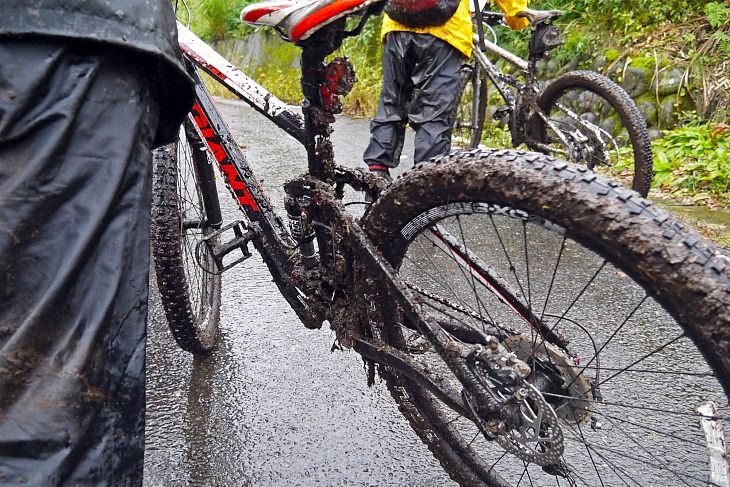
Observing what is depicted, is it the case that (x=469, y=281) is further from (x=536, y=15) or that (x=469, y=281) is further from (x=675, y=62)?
(x=675, y=62)

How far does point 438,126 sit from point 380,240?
6.33 feet

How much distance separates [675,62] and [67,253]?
6566 millimetres

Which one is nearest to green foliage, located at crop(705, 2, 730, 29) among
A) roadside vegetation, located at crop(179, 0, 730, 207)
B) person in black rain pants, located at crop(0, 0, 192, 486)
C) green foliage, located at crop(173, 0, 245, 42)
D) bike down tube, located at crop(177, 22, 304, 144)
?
roadside vegetation, located at crop(179, 0, 730, 207)

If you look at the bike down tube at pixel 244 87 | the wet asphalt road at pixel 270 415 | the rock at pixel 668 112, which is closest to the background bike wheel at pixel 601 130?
the rock at pixel 668 112

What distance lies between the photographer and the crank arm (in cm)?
150

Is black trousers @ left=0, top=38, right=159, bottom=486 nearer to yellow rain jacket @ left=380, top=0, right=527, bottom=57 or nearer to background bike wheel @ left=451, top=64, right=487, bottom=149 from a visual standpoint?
yellow rain jacket @ left=380, top=0, right=527, bottom=57

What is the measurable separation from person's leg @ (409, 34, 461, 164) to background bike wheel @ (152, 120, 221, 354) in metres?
1.30

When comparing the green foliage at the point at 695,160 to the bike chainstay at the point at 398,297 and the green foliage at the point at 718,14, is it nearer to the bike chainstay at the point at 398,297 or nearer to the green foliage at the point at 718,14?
the green foliage at the point at 718,14

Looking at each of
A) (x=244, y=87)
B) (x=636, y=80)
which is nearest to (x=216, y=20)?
(x=636, y=80)

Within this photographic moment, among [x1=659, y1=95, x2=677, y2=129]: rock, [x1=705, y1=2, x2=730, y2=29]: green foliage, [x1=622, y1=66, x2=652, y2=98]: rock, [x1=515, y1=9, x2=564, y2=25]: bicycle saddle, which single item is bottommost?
[x1=659, y1=95, x2=677, y2=129]: rock

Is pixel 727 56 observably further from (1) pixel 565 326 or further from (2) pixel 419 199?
(2) pixel 419 199

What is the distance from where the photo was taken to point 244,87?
207 centimetres

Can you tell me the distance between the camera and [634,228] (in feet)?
3.64

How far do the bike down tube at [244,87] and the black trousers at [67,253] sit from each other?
2.87 ft
